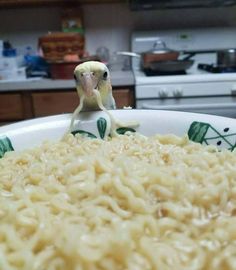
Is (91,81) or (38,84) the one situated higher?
(91,81)

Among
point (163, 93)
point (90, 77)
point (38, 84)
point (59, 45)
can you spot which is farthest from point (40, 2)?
point (90, 77)

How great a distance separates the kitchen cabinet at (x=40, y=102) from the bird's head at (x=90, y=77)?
0.95m

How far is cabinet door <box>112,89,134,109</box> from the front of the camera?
172cm

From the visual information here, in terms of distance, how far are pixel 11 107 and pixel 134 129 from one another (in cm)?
120

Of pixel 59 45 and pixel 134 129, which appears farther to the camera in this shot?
pixel 59 45

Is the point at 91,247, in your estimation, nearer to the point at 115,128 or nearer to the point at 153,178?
the point at 153,178

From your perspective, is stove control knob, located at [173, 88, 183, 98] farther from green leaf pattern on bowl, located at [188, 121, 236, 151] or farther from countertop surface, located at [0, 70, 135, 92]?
green leaf pattern on bowl, located at [188, 121, 236, 151]

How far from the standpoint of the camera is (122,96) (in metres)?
1.72

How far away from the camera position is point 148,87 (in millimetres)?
1681

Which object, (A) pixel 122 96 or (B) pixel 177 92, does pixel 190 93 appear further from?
(A) pixel 122 96

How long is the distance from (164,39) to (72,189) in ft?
6.04

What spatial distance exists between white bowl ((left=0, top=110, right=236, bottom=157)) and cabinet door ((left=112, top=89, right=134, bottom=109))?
0.91 metres

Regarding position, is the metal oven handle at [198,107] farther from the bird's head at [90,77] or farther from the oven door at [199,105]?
the bird's head at [90,77]

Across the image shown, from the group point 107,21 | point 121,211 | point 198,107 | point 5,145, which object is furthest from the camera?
point 107,21
